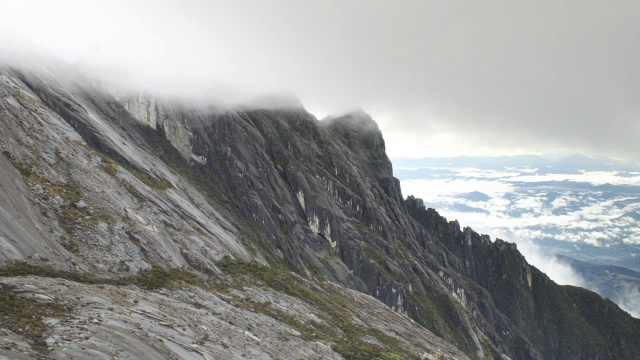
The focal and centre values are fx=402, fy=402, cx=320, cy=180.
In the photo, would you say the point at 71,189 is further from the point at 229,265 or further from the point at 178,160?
the point at 178,160

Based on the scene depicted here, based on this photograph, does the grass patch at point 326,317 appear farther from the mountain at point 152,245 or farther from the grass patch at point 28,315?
the grass patch at point 28,315

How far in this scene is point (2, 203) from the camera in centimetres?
4175

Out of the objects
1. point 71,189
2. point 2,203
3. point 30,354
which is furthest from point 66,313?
point 71,189

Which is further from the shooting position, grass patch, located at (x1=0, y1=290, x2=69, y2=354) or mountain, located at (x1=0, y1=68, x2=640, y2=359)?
mountain, located at (x1=0, y1=68, x2=640, y2=359)

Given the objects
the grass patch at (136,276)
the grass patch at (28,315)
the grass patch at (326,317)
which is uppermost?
the grass patch at (28,315)

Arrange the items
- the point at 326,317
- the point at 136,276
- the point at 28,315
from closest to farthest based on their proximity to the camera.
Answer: the point at 28,315, the point at 136,276, the point at 326,317

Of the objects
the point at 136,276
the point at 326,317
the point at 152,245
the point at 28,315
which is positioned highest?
the point at 152,245

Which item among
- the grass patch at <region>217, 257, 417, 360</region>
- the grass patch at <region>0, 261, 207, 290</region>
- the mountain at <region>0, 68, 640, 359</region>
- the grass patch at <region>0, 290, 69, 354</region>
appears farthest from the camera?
the grass patch at <region>217, 257, 417, 360</region>

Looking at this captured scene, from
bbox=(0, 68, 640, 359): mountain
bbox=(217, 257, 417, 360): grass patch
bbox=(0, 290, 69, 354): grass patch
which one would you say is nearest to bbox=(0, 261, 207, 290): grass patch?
bbox=(0, 68, 640, 359): mountain

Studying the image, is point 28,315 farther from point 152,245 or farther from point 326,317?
point 326,317

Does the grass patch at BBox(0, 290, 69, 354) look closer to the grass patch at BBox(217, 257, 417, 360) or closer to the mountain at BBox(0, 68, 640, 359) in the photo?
the mountain at BBox(0, 68, 640, 359)

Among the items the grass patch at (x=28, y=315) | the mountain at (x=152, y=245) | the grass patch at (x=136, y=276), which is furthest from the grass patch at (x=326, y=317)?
the grass patch at (x=28, y=315)

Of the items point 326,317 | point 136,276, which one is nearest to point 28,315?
point 136,276

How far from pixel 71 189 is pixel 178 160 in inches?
2795
